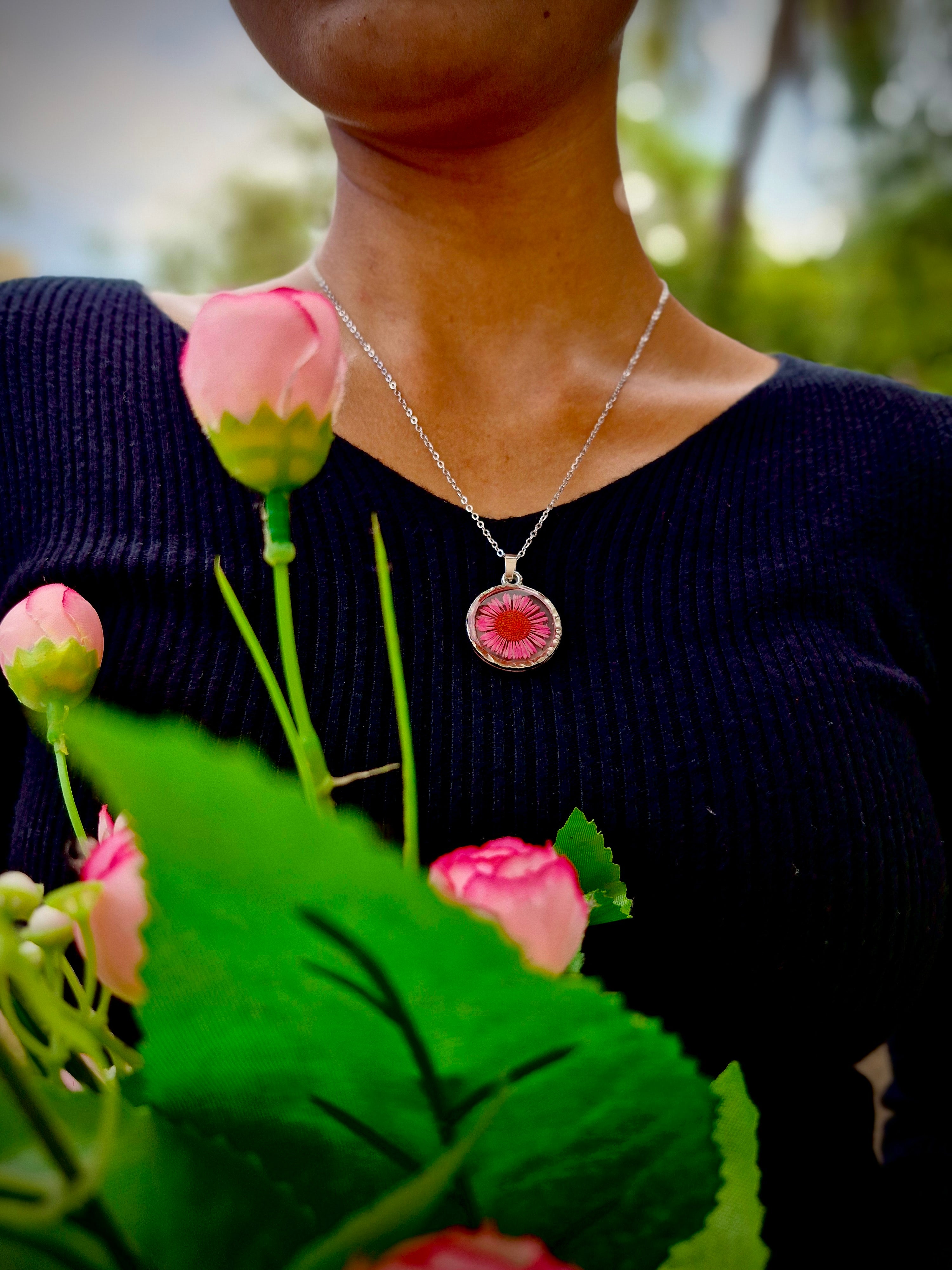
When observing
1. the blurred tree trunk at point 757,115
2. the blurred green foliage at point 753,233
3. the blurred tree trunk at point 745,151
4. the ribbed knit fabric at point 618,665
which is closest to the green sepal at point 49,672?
the ribbed knit fabric at point 618,665

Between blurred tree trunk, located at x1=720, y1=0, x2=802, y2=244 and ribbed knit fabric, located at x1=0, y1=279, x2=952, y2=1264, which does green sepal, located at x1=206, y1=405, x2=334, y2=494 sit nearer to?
ribbed knit fabric, located at x1=0, y1=279, x2=952, y2=1264

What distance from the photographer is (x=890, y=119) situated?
4.31 m

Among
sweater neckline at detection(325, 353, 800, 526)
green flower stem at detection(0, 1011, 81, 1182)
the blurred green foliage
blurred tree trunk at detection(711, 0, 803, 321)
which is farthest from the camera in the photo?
blurred tree trunk at detection(711, 0, 803, 321)

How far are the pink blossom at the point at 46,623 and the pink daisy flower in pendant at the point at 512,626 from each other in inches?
14.5

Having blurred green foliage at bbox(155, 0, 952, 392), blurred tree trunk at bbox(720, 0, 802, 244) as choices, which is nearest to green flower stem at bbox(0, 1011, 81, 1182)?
blurred green foliage at bbox(155, 0, 952, 392)

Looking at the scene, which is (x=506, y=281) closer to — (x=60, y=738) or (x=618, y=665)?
(x=618, y=665)

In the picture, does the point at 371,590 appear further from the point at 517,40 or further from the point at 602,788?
the point at 517,40

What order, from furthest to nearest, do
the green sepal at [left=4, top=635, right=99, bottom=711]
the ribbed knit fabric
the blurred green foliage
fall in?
the blurred green foliage
the ribbed knit fabric
the green sepal at [left=4, top=635, right=99, bottom=711]

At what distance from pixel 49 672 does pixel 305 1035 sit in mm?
108

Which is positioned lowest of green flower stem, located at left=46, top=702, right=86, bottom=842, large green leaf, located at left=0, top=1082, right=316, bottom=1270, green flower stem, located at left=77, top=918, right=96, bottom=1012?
large green leaf, located at left=0, top=1082, right=316, bottom=1270

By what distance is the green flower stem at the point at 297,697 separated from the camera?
0.64ft

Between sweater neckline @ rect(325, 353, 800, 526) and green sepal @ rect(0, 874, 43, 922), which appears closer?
green sepal @ rect(0, 874, 43, 922)

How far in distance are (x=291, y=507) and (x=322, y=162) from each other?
5.01 meters

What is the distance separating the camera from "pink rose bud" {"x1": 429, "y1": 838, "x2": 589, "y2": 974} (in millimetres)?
191
